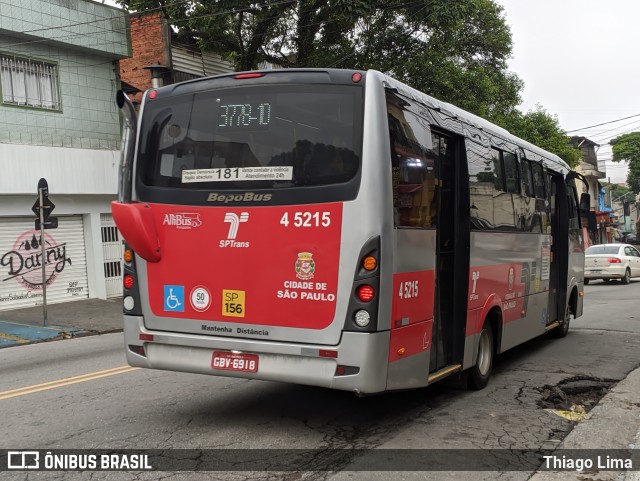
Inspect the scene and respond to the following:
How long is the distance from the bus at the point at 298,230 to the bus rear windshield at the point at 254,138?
0.01m

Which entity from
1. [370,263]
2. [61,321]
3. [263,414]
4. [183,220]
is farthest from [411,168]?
[61,321]

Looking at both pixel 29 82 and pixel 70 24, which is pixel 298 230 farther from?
pixel 70 24

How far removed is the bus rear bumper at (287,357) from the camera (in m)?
4.84

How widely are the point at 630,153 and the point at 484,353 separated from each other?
70030mm

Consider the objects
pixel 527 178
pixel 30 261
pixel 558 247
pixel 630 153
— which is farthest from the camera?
pixel 630 153

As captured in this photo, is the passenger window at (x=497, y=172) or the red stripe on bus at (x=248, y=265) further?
the passenger window at (x=497, y=172)

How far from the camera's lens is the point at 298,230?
5105 millimetres

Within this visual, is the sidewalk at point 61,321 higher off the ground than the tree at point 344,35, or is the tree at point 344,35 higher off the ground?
the tree at point 344,35

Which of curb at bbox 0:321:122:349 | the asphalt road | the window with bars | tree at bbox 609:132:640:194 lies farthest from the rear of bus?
tree at bbox 609:132:640:194

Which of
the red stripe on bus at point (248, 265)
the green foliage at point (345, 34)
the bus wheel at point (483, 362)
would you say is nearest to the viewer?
the red stripe on bus at point (248, 265)

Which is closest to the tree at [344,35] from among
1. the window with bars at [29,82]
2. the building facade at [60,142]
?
the building facade at [60,142]

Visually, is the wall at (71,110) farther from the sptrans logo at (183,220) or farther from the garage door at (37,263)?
the sptrans logo at (183,220)

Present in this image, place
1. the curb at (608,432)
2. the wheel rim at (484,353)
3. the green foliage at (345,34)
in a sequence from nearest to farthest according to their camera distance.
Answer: the curb at (608,432)
the wheel rim at (484,353)
the green foliage at (345,34)

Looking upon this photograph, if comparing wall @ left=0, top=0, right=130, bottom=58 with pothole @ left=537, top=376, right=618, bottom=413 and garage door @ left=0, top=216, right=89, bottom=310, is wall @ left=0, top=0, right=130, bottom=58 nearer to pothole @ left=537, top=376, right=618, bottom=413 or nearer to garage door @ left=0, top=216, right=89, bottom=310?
garage door @ left=0, top=216, right=89, bottom=310
